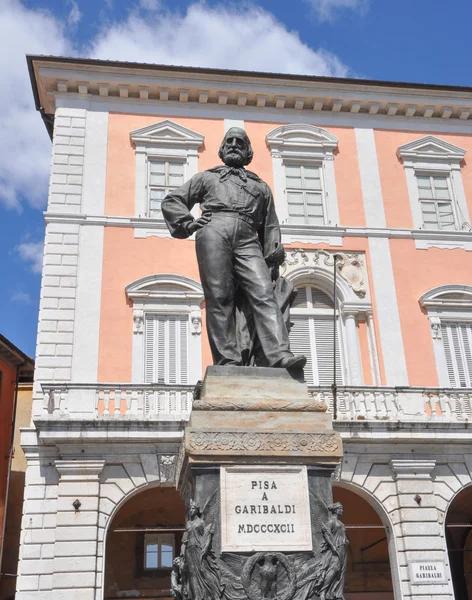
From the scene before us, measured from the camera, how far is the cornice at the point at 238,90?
1844cm

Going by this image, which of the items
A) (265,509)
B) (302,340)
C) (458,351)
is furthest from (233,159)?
(458,351)

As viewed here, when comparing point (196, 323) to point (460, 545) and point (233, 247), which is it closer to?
point (460, 545)

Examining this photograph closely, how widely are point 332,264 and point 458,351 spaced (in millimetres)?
3551

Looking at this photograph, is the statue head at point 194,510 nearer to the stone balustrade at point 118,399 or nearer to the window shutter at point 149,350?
the stone balustrade at point 118,399

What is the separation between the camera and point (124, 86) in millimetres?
18656

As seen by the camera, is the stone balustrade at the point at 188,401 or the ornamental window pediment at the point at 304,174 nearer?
the stone balustrade at the point at 188,401

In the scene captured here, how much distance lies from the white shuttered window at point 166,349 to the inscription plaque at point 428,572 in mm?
5962

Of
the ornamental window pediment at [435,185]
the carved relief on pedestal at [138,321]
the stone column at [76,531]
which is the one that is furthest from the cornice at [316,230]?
the stone column at [76,531]

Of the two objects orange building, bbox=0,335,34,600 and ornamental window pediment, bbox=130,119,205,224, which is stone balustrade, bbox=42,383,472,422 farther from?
orange building, bbox=0,335,34,600

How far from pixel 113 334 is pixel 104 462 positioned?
10.3 feet

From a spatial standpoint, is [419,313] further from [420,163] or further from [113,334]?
[113,334]

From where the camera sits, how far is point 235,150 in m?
6.69

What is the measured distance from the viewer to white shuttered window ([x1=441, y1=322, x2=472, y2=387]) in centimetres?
1683

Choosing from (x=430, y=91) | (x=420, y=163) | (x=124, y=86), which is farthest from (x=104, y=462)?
(x=430, y=91)
